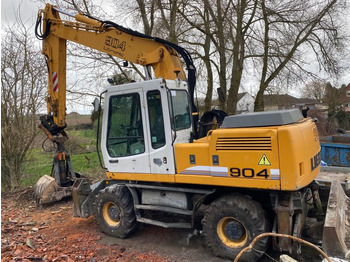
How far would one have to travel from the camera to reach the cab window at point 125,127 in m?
4.46

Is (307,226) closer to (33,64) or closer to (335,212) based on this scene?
(335,212)

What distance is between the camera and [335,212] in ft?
11.6

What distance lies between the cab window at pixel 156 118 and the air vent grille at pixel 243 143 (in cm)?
92

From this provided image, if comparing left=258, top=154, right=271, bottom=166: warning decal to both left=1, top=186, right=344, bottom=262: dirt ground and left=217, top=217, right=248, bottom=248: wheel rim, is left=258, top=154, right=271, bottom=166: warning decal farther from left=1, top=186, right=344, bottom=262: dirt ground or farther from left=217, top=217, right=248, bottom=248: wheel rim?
left=1, top=186, right=344, bottom=262: dirt ground

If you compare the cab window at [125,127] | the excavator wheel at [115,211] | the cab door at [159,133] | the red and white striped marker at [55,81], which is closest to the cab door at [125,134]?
the cab window at [125,127]

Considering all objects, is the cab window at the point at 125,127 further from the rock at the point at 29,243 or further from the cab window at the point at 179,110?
the rock at the point at 29,243

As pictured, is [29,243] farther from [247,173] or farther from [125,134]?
[247,173]

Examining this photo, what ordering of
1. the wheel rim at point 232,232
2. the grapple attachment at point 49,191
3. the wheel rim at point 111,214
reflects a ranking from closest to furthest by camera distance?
the wheel rim at point 232,232 → the wheel rim at point 111,214 → the grapple attachment at point 49,191

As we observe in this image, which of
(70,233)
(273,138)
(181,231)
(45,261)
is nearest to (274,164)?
(273,138)

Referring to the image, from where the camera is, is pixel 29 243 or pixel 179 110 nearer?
pixel 179 110

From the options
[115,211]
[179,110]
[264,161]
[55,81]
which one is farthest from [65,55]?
[264,161]

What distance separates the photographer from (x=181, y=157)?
4.11 meters

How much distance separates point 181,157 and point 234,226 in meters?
1.16

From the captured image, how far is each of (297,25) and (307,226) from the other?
28.0 ft
